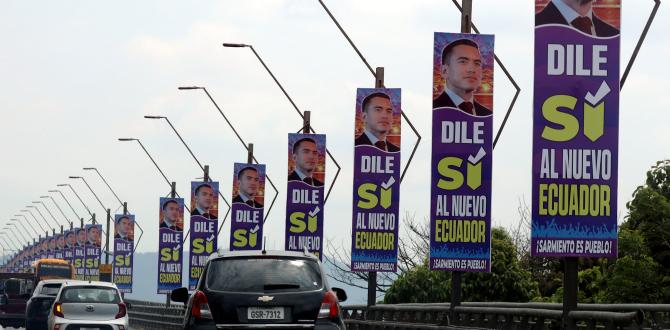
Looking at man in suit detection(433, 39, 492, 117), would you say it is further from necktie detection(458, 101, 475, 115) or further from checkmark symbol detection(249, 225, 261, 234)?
checkmark symbol detection(249, 225, 261, 234)

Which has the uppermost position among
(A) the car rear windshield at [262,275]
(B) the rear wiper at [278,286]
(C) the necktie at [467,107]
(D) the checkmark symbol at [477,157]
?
(C) the necktie at [467,107]

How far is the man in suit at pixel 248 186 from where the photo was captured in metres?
53.4

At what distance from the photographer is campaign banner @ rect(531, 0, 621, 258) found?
19797 mm

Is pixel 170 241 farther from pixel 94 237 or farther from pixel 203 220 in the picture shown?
pixel 94 237

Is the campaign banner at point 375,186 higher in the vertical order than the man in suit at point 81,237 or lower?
higher

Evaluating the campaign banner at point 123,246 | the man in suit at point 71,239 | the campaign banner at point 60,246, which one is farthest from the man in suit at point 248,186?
the campaign banner at point 60,246

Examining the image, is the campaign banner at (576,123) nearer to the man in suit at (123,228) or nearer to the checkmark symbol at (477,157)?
the checkmark symbol at (477,157)

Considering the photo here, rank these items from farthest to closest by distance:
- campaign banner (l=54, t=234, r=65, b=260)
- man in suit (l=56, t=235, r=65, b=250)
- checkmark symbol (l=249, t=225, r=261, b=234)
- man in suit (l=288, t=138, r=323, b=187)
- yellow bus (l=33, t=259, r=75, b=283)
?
campaign banner (l=54, t=234, r=65, b=260) < man in suit (l=56, t=235, r=65, b=250) < yellow bus (l=33, t=259, r=75, b=283) < checkmark symbol (l=249, t=225, r=261, b=234) < man in suit (l=288, t=138, r=323, b=187)

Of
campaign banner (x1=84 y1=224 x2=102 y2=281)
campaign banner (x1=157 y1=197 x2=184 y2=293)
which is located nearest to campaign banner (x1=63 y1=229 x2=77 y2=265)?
campaign banner (x1=84 y1=224 x2=102 y2=281)

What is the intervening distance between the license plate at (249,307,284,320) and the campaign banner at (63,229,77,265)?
108908 millimetres

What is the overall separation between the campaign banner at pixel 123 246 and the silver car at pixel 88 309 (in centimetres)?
5376

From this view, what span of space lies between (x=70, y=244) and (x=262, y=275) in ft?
373

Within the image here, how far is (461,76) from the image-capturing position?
2794 cm

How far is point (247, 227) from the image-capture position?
53562mm
